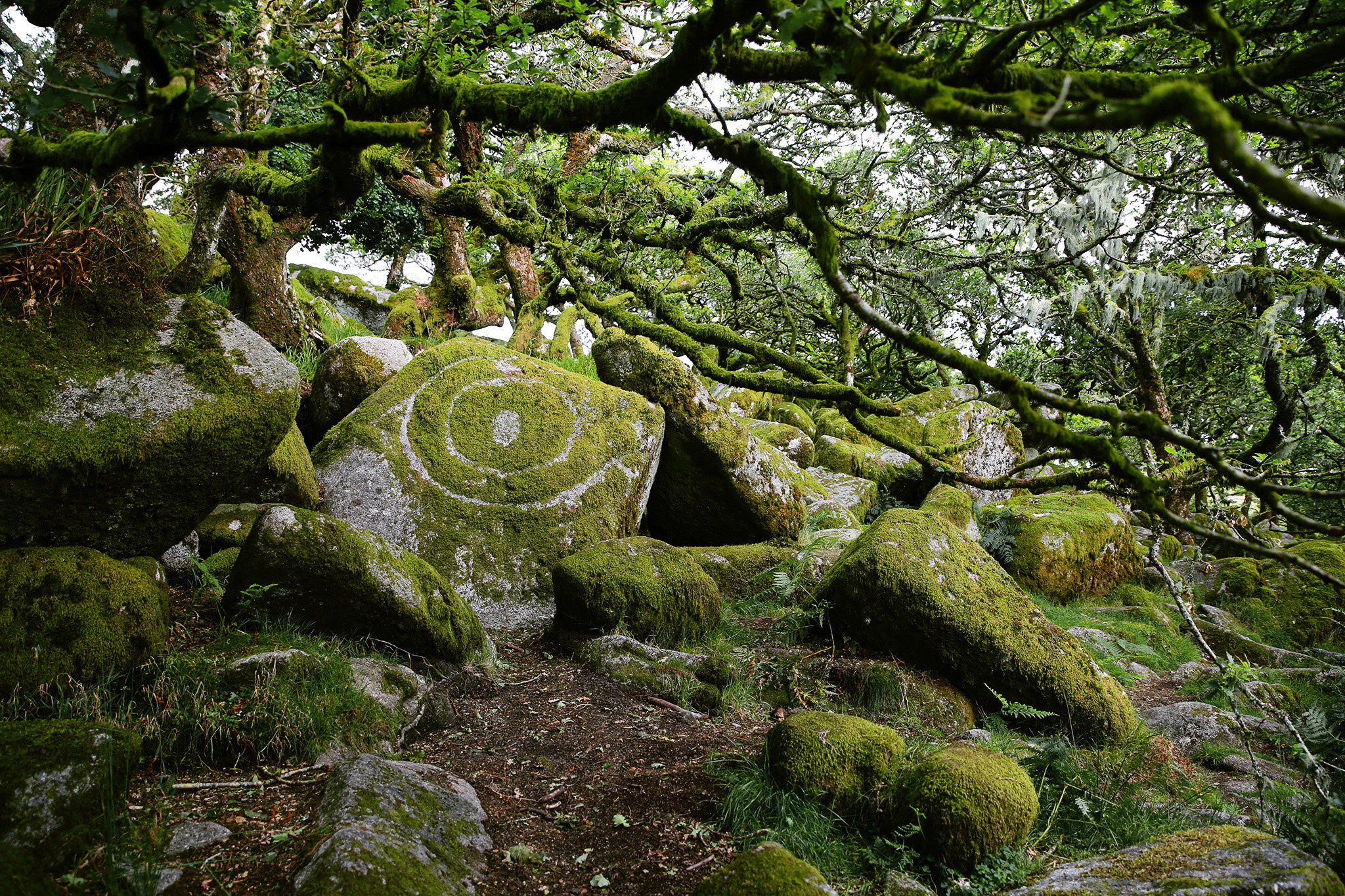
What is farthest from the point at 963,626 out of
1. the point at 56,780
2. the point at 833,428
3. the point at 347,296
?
the point at 347,296

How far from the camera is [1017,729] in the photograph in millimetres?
4891

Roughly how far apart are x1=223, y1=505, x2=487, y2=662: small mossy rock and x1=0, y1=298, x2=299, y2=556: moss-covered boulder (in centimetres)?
42

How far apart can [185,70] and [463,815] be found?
3062mm

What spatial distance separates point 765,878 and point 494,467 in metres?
4.87

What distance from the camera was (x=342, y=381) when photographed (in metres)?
7.33

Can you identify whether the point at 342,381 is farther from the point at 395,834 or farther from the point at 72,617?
the point at 395,834

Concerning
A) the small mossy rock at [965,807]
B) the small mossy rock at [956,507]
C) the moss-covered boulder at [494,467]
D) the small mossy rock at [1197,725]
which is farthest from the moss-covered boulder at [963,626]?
the small mossy rock at [956,507]

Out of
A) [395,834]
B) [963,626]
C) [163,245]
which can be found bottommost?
[395,834]

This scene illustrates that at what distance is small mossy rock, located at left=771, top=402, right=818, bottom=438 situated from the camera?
1295cm

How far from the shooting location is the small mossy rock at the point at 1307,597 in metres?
8.72

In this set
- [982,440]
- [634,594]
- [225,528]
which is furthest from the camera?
[982,440]

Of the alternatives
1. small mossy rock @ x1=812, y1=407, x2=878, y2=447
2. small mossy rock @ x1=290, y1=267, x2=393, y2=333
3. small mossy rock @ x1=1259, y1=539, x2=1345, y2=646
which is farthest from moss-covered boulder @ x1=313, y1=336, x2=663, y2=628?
small mossy rock @ x1=1259, y1=539, x2=1345, y2=646

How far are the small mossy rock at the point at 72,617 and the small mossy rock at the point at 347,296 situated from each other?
10.6m

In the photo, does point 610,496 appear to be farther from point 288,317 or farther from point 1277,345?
point 1277,345
